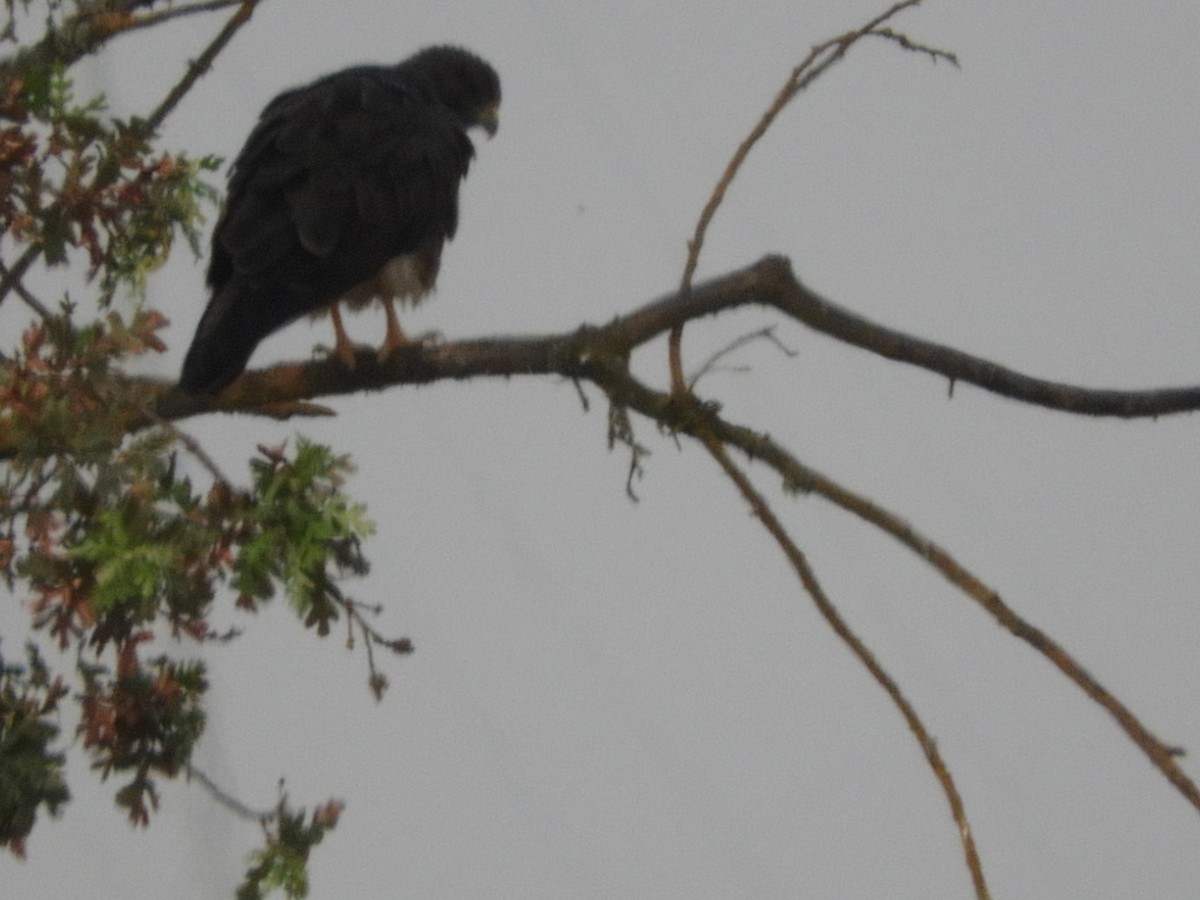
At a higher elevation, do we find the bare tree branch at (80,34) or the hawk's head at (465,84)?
the hawk's head at (465,84)

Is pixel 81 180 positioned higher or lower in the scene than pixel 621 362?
higher

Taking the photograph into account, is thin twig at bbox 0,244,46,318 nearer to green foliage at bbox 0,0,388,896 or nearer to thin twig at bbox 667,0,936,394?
green foliage at bbox 0,0,388,896

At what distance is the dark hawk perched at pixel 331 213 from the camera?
1.88m

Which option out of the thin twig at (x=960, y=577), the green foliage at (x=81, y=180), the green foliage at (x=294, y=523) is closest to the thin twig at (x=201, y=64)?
the green foliage at (x=81, y=180)

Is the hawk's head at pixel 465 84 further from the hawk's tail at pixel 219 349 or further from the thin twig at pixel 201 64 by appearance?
the hawk's tail at pixel 219 349

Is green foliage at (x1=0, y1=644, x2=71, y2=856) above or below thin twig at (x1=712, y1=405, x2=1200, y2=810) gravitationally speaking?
above

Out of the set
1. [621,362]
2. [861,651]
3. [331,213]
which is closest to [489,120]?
[331,213]

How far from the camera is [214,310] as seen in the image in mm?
1843

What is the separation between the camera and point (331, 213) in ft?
6.72

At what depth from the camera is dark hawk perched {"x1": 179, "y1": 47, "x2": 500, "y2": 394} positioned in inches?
73.8

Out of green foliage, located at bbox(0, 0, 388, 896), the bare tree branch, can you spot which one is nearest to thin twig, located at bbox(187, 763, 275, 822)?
green foliage, located at bbox(0, 0, 388, 896)

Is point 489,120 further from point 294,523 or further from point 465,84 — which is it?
point 294,523

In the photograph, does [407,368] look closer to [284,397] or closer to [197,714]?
[284,397]

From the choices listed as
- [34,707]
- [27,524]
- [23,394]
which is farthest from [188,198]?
[34,707]
